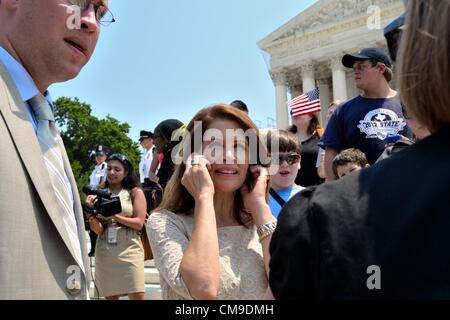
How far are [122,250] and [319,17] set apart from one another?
36291 millimetres

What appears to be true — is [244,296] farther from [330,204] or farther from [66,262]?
[330,204]

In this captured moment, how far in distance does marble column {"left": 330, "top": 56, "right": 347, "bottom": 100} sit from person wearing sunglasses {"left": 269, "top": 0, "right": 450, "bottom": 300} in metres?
37.5

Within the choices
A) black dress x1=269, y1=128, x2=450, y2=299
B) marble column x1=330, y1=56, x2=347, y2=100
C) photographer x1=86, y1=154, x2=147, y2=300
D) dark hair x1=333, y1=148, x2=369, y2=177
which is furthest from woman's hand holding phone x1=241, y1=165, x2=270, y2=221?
marble column x1=330, y1=56, x2=347, y2=100

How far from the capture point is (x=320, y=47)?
1526 inches

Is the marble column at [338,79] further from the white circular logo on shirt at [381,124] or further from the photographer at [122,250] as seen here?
the white circular logo on shirt at [381,124]

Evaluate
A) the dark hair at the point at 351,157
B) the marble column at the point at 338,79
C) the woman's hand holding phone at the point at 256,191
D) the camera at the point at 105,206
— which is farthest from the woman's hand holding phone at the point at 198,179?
the marble column at the point at 338,79

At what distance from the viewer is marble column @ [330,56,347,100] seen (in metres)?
37.5

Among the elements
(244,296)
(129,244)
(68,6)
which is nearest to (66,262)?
(68,6)

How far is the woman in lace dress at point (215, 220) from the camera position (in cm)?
237

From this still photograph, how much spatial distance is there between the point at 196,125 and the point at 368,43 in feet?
113

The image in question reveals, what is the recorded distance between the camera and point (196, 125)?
2973 mm

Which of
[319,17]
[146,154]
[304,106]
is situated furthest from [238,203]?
[319,17]

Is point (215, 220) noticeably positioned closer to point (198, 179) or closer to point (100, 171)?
point (198, 179)

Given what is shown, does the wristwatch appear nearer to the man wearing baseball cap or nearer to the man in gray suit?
the man in gray suit
